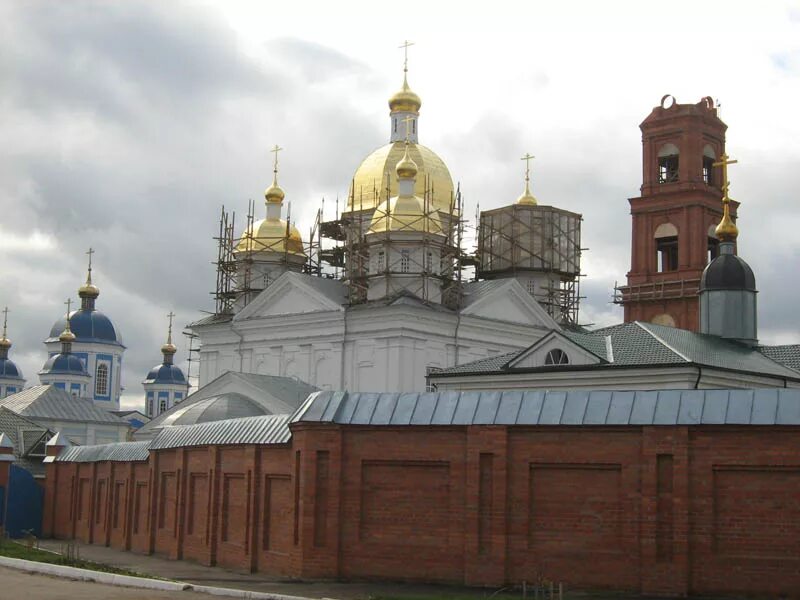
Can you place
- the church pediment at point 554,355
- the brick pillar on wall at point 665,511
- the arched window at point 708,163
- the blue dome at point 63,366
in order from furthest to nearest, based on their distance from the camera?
the blue dome at point 63,366 → the arched window at point 708,163 → the church pediment at point 554,355 → the brick pillar on wall at point 665,511

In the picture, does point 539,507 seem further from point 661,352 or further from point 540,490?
point 661,352

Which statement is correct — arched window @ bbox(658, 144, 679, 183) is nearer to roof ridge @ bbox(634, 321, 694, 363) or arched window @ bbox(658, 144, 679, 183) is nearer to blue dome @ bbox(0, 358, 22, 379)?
roof ridge @ bbox(634, 321, 694, 363)

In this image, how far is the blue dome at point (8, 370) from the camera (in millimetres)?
85625

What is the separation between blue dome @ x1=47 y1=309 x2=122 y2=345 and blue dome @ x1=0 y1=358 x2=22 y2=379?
12.0ft

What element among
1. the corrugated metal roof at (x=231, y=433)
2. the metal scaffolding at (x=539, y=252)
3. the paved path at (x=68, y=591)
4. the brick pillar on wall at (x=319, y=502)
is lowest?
the paved path at (x=68, y=591)

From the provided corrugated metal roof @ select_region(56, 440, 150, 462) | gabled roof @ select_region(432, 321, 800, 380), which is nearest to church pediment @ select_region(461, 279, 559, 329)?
gabled roof @ select_region(432, 321, 800, 380)

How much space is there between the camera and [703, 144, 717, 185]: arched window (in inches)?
2020

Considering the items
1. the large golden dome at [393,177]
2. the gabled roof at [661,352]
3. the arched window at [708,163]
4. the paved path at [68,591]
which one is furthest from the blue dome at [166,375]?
the paved path at [68,591]

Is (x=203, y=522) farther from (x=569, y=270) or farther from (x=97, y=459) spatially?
(x=569, y=270)

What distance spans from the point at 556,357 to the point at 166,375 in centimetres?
6994

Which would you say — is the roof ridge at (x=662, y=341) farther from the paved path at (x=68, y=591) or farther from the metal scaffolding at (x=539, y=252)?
the metal scaffolding at (x=539, y=252)

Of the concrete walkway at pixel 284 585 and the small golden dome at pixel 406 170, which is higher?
the small golden dome at pixel 406 170

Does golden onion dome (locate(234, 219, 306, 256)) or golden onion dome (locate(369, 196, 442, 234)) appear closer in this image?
golden onion dome (locate(369, 196, 442, 234))

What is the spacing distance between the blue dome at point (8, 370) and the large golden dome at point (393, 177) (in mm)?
40696
